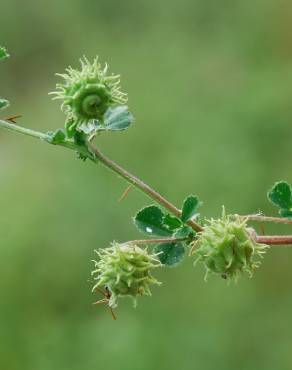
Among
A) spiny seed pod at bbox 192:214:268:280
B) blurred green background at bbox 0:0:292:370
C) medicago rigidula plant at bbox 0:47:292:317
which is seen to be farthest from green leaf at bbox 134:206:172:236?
blurred green background at bbox 0:0:292:370

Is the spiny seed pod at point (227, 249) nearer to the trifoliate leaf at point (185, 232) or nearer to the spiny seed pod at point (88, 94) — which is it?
the trifoliate leaf at point (185, 232)

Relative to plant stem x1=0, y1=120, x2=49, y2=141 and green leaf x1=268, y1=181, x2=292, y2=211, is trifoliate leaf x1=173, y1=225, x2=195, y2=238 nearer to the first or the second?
green leaf x1=268, y1=181, x2=292, y2=211

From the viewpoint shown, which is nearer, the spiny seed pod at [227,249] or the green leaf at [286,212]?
the spiny seed pod at [227,249]

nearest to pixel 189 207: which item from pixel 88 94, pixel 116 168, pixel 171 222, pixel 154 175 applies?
pixel 171 222

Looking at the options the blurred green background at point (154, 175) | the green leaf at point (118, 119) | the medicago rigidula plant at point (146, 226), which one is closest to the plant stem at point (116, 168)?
the medicago rigidula plant at point (146, 226)

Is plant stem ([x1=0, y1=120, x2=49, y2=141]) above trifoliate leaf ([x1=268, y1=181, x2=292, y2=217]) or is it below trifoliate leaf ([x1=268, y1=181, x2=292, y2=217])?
below

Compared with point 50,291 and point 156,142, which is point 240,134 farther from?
point 50,291
